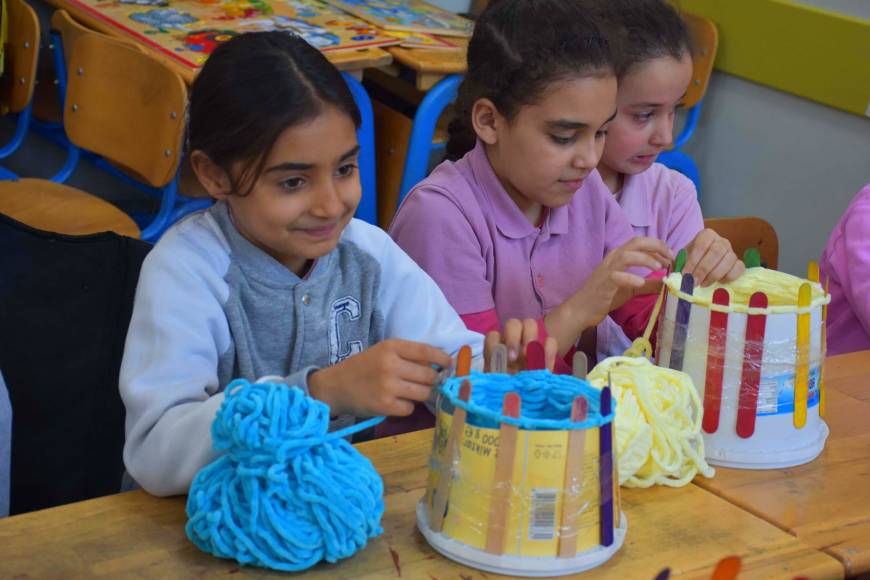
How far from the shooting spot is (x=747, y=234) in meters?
2.28

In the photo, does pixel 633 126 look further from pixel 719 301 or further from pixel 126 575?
pixel 126 575

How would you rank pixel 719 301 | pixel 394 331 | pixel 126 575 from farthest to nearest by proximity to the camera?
pixel 394 331 < pixel 719 301 < pixel 126 575

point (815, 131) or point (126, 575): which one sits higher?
point (126, 575)

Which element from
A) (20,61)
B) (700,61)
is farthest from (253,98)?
(700,61)

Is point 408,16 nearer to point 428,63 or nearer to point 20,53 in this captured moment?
point 428,63

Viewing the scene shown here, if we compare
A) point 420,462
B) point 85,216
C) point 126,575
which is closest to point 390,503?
point 420,462

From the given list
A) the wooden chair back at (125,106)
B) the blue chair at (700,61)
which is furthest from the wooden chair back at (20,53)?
the blue chair at (700,61)

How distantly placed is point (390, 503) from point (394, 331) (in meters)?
0.42

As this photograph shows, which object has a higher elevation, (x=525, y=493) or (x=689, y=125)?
(x=525, y=493)

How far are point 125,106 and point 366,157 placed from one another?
77 centimetres

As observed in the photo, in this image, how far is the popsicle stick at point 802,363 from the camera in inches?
51.2

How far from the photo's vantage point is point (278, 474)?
3.24 feet

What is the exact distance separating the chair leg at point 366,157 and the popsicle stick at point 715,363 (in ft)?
6.56

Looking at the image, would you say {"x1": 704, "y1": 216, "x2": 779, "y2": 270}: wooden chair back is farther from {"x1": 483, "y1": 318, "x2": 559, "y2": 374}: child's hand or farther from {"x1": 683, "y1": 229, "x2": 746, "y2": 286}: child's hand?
{"x1": 483, "y1": 318, "x2": 559, "y2": 374}: child's hand
